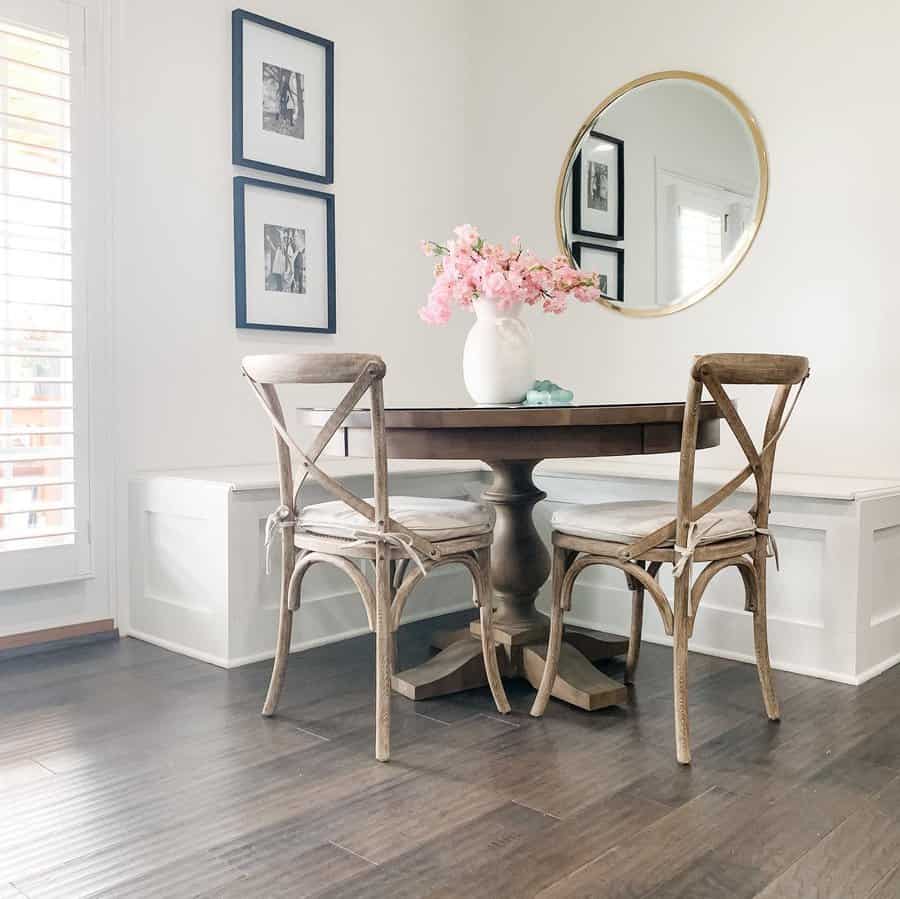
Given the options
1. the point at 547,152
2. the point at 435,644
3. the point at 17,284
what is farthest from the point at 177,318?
the point at 547,152

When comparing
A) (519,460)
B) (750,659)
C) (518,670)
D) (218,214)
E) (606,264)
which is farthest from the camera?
(606,264)

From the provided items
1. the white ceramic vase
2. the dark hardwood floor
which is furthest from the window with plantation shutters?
the white ceramic vase

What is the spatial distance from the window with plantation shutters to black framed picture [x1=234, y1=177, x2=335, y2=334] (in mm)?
612

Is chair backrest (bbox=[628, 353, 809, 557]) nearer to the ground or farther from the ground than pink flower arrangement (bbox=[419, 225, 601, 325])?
nearer to the ground

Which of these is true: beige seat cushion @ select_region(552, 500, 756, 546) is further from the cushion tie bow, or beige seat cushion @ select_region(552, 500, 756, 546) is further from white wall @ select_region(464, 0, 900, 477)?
white wall @ select_region(464, 0, 900, 477)

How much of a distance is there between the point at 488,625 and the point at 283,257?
1.85 meters

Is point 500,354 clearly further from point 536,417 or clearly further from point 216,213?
point 216,213

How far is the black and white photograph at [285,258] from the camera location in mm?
3590

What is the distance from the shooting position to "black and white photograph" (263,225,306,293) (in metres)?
3.59

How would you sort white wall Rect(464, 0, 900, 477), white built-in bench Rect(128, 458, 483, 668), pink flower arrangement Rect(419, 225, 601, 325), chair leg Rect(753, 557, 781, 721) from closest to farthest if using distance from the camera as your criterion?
chair leg Rect(753, 557, 781, 721) → pink flower arrangement Rect(419, 225, 601, 325) → white built-in bench Rect(128, 458, 483, 668) → white wall Rect(464, 0, 900, 477)

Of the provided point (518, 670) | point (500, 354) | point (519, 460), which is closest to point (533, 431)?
point (519, 460)

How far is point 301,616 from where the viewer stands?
3066mm

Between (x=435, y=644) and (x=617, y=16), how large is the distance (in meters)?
2.58

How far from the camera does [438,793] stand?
193 cm
